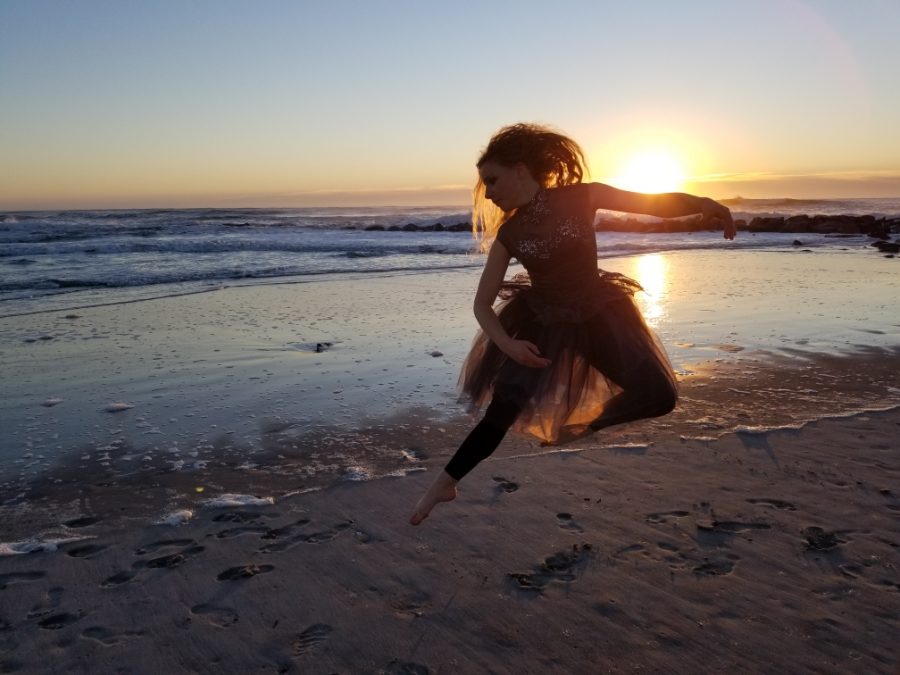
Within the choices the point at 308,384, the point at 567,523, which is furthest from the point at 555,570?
the point at 308,384

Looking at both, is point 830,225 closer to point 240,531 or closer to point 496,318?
point 496,318

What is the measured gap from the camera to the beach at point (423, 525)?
113 inches

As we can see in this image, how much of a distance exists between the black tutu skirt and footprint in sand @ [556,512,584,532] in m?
0.41

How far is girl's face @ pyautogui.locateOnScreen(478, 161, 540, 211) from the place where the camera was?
3.87 meters

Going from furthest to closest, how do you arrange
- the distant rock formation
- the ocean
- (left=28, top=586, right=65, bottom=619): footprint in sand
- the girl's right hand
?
the distant rock formation < the ocean < the girl's right hand < (left=28, top=586, right=65, bottom=619): footprint in sand

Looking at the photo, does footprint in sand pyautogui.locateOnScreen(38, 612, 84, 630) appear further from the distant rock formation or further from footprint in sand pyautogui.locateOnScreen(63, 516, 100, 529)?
the distant rock formation

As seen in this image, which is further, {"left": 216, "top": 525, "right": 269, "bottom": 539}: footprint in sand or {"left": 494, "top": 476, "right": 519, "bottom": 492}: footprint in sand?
{"left": 494, "top": 476, "right": 519, "bottom": 492}: footprint in sand

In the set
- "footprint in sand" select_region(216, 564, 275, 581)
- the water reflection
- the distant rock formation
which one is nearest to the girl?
"footprint in sand" select_region(216, 564, 275, 581)

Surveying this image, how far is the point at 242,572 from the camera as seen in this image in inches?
136

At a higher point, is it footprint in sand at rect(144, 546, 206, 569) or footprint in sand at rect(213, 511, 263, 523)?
footprint in sand at rect(213, 511, 263, 523)

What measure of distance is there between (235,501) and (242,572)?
88 cm

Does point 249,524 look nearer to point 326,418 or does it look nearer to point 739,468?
point 326,418

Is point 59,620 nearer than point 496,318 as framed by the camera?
Yes

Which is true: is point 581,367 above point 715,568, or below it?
above
